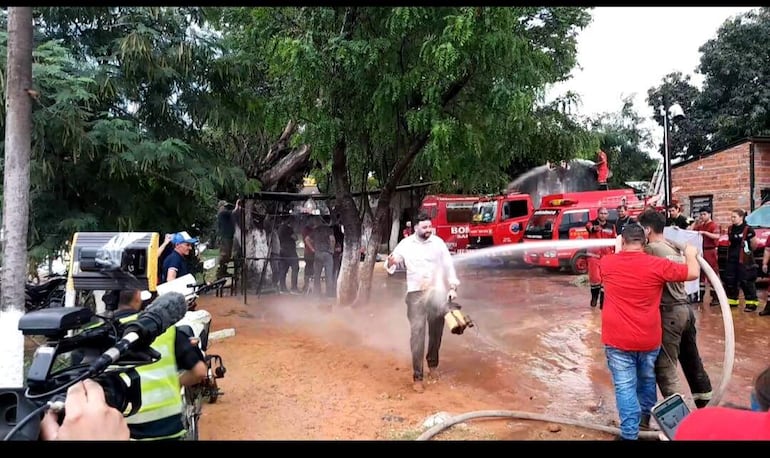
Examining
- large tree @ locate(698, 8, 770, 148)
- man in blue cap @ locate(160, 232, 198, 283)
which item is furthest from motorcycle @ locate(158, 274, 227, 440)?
large tree @ locate(698, 8, 770, 148)

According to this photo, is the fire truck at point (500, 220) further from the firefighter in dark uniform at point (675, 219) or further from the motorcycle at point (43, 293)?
the motorcycle at point (43, 293)

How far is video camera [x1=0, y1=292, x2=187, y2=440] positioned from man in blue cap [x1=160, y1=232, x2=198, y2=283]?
12.5 feet

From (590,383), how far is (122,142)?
6416 millimetres

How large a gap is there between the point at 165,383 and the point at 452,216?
16.4m

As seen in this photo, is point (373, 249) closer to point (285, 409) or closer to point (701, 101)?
point (285, 409)

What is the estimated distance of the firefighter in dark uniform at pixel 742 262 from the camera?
9.08 m

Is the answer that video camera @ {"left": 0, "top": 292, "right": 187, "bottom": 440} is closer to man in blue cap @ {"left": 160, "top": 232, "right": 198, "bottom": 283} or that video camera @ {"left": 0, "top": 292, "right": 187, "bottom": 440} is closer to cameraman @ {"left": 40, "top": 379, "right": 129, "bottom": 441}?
cameraman @ {"left": 40, "top": 379, "right": 129, "bottom": 441}

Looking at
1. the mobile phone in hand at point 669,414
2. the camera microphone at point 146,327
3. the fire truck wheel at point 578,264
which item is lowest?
the fire truck wheel at point 578,264

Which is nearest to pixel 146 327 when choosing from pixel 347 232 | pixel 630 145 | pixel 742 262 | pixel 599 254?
pixel 347 232

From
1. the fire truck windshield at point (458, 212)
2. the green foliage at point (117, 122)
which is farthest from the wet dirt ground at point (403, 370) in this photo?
the fire truck windshield at point (458, 212)

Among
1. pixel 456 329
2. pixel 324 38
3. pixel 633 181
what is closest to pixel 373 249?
pixel 324 38

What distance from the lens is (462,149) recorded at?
923cm

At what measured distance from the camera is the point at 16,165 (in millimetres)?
4680

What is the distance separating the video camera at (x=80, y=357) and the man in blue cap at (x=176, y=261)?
3.80 m
